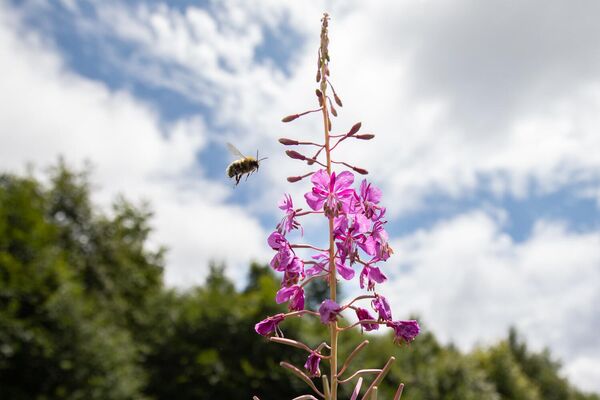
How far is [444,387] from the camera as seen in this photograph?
78.6 feet

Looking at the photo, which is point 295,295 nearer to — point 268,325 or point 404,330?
point 268,325

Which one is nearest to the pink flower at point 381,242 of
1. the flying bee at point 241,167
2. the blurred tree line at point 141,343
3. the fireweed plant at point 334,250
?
the fireweed plant at point 334,250

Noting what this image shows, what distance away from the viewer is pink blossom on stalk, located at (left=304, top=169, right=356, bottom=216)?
285 centimetres

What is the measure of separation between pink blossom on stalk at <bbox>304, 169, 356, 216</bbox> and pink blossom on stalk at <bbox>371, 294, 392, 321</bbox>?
1.48ft

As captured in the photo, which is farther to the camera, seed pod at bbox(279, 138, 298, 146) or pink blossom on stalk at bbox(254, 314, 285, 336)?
seed pod at bbox(279, 138, 298, 146)

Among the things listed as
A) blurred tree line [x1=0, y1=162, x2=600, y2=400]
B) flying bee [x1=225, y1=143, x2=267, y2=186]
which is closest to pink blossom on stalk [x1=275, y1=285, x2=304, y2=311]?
flying bee [x1=225, y1=143, x2=267, y2=186]

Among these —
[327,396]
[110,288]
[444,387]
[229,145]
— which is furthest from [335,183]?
[110,288]

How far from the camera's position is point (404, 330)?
9.22ft

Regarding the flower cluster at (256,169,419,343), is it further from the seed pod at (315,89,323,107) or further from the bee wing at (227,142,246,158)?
the bee wing at (227,142,246,158)

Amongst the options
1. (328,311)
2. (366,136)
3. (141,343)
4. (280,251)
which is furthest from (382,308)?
(141,343)

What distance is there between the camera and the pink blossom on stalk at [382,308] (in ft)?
A: 9.16

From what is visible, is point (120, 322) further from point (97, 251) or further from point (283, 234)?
point (283, 234)

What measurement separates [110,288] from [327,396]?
1151 inches

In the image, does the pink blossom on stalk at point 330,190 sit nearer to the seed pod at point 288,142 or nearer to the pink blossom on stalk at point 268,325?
the seed pod at point 288,142
